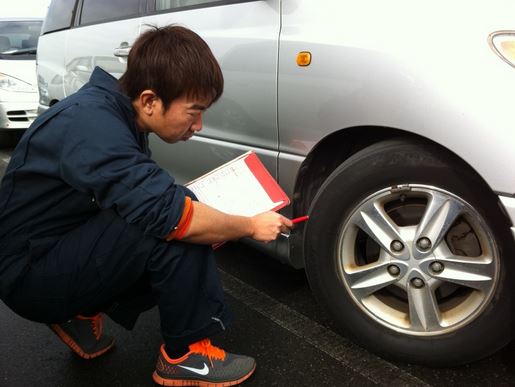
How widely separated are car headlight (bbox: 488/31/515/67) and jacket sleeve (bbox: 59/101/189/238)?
959 mm

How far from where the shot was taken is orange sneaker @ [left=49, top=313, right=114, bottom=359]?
187 centimetres

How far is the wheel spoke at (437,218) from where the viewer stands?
155cm

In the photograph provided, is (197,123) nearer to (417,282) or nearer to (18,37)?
(417,282)

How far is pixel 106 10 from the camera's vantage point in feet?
10.2

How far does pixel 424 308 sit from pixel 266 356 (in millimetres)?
598

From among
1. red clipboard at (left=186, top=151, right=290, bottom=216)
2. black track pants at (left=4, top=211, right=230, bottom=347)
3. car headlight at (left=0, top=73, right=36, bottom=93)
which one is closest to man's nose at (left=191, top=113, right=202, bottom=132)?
red clipboard at (left=186, top=151, right=290, bottom=216)

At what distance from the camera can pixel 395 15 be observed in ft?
5.12

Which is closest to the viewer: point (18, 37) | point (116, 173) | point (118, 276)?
point (116, 173)

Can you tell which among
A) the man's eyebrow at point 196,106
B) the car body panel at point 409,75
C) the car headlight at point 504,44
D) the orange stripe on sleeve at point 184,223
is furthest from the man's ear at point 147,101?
the car headlight at point 504,44

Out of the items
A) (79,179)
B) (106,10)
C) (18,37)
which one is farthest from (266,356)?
(18,37)

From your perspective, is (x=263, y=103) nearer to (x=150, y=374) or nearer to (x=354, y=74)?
(x=354, y=74)

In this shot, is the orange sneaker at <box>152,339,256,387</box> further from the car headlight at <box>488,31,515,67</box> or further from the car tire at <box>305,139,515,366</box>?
the car headlight at <box>488,31,515,67</box>

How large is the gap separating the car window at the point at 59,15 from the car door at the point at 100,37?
152mm

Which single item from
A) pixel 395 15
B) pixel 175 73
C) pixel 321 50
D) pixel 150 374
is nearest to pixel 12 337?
pixel 150 374
